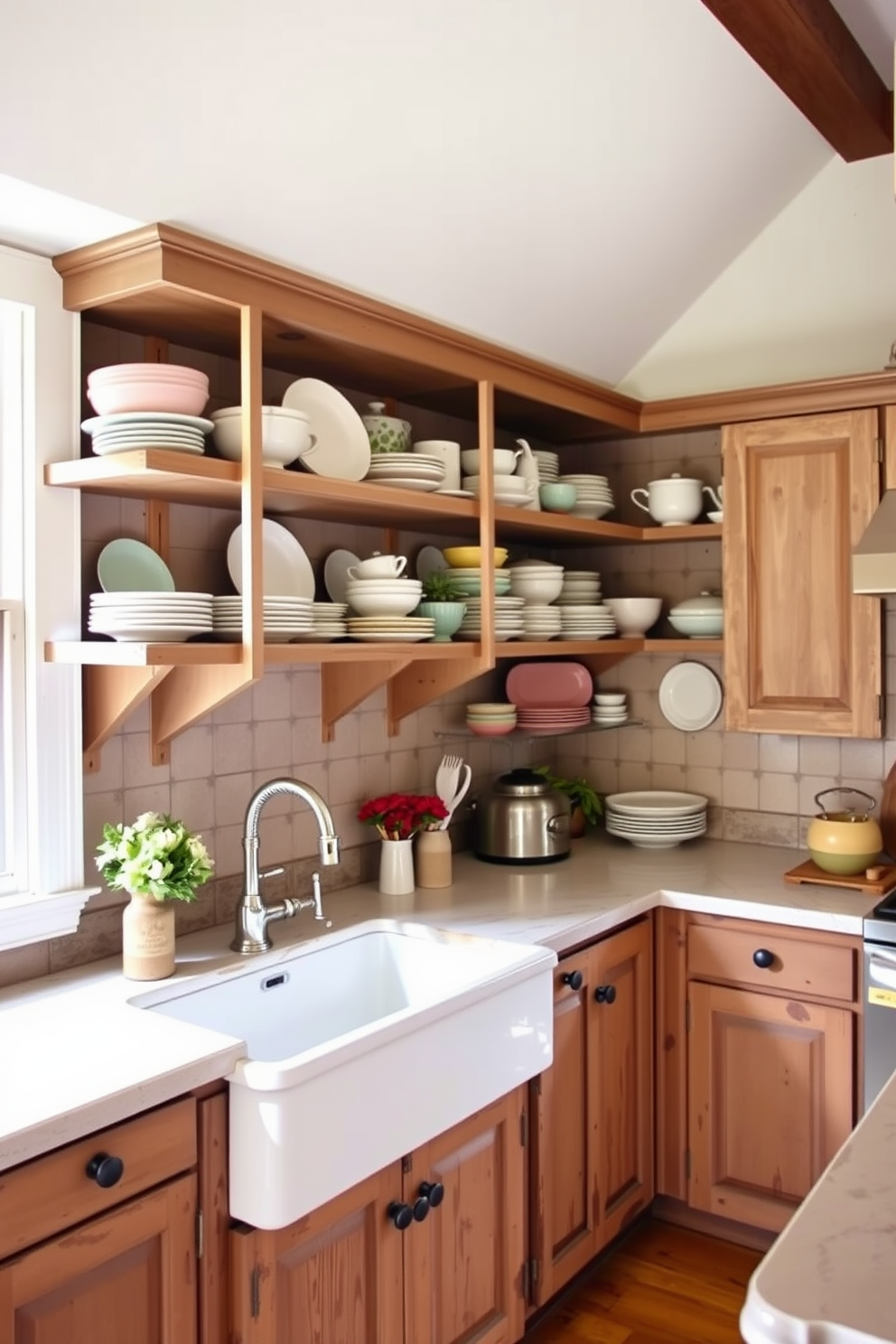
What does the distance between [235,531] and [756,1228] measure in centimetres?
208

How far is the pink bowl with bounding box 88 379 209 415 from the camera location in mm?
2002

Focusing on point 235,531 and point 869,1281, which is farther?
point 235,531

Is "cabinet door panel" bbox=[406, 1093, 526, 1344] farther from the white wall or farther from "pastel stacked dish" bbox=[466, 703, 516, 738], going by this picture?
the white wall

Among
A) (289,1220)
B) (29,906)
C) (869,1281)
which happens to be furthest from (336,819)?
(869,1281)

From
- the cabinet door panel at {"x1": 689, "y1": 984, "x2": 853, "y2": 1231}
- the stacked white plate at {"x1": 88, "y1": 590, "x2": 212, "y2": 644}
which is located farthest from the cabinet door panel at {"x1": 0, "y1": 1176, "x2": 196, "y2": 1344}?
the cabinet door panel at {"x1": 689, "y1": 984, "x2": 853, "y2": 1231}

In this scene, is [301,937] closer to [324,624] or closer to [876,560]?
[324,624]

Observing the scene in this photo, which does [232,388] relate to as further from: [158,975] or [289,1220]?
[289,1220]

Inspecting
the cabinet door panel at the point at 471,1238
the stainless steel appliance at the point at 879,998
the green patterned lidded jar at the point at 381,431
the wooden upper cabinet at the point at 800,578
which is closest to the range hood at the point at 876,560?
the wooden upper cabinet at the point at 800,578

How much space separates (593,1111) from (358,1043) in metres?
1.02

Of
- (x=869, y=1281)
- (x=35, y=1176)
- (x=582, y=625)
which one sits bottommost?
(x=35, y=1176)

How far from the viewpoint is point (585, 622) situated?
3197 mm

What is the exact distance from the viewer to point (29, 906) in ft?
6.75

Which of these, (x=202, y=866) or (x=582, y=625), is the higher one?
(x=582, y=625)

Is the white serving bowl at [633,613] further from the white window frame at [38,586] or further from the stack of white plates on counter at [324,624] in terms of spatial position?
the white window frame at [38,586]
